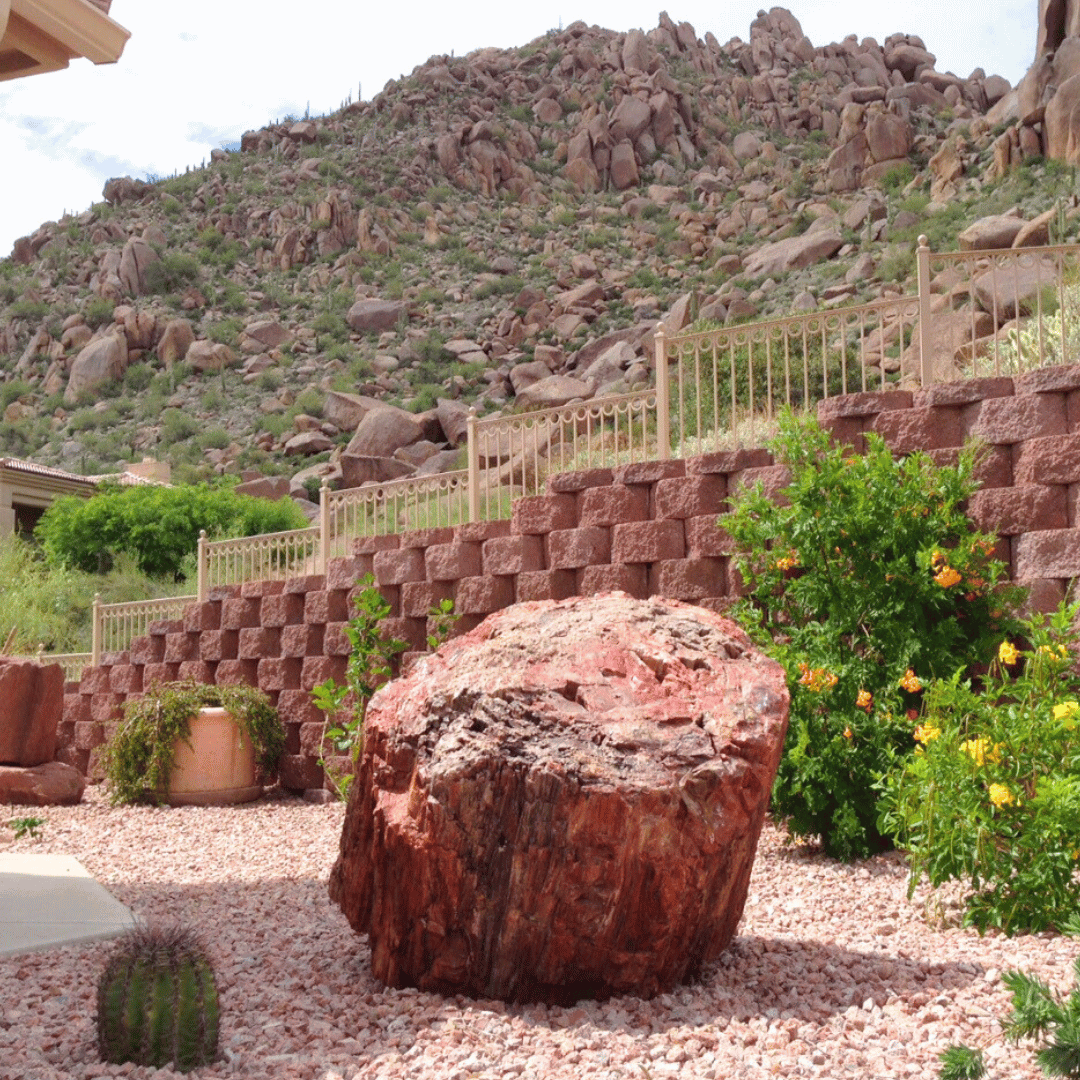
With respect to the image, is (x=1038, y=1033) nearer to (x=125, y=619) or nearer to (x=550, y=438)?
(x=550, y=438)

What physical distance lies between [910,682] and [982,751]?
1367 mm

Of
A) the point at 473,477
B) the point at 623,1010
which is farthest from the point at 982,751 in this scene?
the point at 473,477

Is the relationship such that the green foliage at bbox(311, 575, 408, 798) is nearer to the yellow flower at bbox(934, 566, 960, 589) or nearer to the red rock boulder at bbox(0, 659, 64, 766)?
the red rock boulder at bbox(0, 659, 64, 766)

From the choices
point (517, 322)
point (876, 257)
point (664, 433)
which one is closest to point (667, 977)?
point (664, 433)

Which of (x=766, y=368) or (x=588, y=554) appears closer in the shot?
(x=766, y=368)

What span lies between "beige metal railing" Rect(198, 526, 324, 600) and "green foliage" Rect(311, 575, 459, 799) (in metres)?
1.63

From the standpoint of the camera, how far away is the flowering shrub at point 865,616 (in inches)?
262

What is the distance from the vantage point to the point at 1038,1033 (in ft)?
11.2

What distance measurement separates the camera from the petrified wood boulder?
3826 mm

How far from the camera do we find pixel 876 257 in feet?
99.3

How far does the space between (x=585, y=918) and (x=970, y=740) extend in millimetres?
2520

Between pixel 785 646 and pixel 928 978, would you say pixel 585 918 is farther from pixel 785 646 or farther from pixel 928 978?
pixel 785 646

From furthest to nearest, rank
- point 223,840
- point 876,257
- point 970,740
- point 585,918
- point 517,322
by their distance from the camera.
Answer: point 517,322, point 876,257, point 223,840, point 970,740, point 585,918

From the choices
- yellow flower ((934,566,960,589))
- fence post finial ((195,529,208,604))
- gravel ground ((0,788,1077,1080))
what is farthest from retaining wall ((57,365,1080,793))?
gravel ground ((0,788,1077,1080))
